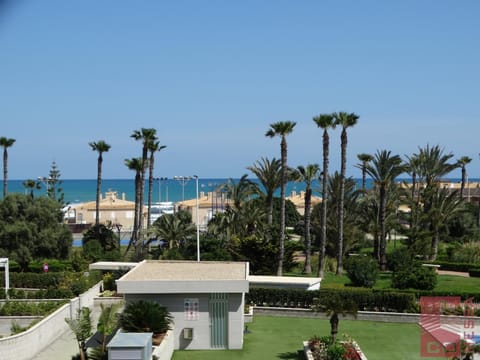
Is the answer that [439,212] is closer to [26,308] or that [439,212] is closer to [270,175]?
[270,175]

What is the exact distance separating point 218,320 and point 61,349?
593 centimetres

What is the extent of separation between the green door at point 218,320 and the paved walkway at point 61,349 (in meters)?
4.87

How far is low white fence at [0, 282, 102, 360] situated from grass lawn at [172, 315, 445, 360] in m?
4.97

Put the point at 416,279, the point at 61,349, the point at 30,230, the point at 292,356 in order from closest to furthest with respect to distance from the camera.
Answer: the point at 292,356, the point at 61,349, the point at 416,279, the point at 30,230

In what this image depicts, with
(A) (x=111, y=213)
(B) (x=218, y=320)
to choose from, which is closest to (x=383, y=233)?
(B) (x=218, y=320)

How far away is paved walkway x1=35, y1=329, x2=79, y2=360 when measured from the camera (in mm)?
22066

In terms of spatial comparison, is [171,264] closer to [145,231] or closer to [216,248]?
[216,248]

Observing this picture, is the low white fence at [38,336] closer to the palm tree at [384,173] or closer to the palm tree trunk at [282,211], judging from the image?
the palm tree trunk at [282,211]

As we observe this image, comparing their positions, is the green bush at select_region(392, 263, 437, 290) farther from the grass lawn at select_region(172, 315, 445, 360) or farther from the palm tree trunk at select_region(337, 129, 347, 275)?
the palm tree trunk at select_region(337, 129, 347, 275)

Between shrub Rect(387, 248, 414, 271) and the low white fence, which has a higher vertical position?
shrub Rect(387, 248, 414, 271)

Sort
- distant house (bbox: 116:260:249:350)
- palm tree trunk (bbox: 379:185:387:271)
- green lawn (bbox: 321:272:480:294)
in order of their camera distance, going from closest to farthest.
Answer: distant house (bbox: 116:260:249:350) → green lawn (bbox: 321:272:480:294) → palm tree trunk (bbox: 379:185:387:271)

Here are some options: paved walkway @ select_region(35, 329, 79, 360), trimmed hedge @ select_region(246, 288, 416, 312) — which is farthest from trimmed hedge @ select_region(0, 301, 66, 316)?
trimmed hedge @ select_region(246, 288, 416, 312)

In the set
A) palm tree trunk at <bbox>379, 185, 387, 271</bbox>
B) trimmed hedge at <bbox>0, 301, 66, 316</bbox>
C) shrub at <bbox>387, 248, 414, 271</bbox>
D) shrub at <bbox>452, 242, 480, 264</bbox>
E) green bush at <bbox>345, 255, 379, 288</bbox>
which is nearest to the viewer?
trimmed hedge at <bbox>0, 301, 66, 316</bbox>

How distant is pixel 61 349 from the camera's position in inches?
912
